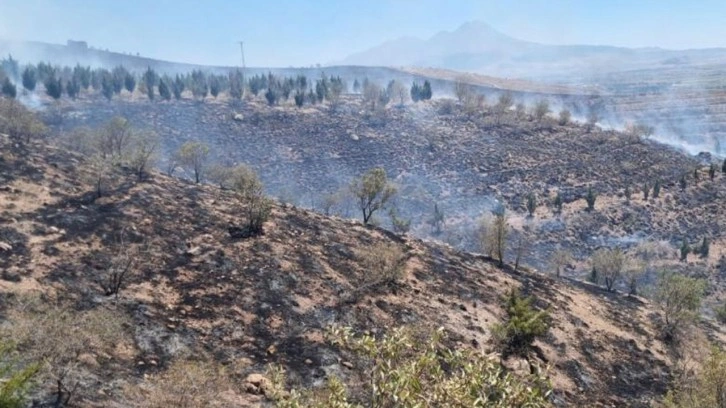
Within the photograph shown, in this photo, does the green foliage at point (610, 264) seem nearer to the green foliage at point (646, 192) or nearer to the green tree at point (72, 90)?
the green foliage at point (646, 192)

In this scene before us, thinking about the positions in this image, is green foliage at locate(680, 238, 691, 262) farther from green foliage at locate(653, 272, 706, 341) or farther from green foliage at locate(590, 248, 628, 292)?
green foliage at locate(653, 272, 706, 341)

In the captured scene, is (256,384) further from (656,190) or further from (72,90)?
(72,90)

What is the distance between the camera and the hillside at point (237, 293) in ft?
56.5

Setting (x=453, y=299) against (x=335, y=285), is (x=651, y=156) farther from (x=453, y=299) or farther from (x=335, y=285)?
(x=335, y=285)

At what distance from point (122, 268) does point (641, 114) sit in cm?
15568

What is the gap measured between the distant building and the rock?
706 feet

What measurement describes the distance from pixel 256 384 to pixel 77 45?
219 metres

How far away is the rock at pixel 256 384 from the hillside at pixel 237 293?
0.86 ft

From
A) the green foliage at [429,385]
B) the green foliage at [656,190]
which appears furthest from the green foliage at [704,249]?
the green foliage at [429,385]

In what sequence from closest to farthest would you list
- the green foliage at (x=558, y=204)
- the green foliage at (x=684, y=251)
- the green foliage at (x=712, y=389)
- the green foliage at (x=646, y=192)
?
1. the green foliage at (x=712, y=389)
2. the green foliage at (x=684, y=251)
3. the green foliage at (x=558, y=204)
4. the green foliage at (x=646, y=192)

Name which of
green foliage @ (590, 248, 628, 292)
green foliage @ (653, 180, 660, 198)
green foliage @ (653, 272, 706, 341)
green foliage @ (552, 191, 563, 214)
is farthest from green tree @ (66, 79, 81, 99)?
green foliage @ (653, 272, 706, 341)

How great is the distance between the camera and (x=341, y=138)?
8425 centimetres

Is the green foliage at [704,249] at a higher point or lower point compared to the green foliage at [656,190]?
lower

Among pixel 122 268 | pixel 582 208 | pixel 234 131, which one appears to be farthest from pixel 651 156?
pixel 122 268
